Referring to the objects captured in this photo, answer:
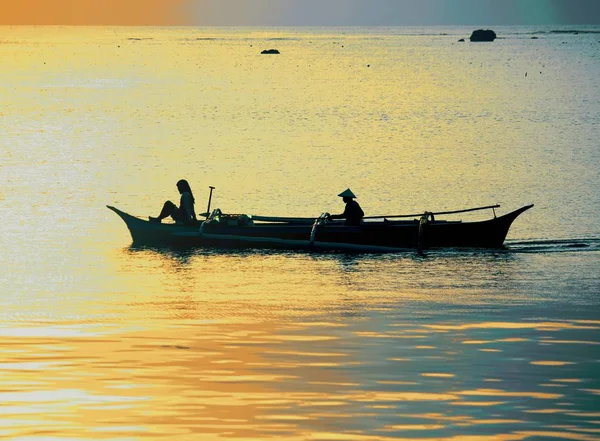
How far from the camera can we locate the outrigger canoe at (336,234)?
1123 inches

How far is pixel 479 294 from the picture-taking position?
24.0 m

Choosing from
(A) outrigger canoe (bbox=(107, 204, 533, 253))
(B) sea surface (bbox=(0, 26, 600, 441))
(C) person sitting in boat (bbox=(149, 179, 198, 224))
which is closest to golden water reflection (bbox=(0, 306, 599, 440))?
(B) sea surface (bbox=(0, 26, 600, 441))

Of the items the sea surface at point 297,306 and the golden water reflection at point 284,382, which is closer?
the golden water reflection at point 284,382

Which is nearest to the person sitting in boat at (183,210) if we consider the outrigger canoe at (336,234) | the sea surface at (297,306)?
the outrigger canoe at (336,234)

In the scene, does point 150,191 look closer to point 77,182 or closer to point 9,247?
point 77,182

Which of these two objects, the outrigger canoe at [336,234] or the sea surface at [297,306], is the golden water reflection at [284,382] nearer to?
the sea surface at [297,306]

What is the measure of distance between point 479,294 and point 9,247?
1199 centimetres

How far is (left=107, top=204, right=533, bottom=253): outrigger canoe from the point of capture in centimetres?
2853

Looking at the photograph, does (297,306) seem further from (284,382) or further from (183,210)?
(183,210)

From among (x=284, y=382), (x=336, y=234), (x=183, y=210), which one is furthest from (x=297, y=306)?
(x=183, y=210)

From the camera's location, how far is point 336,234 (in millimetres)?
28703

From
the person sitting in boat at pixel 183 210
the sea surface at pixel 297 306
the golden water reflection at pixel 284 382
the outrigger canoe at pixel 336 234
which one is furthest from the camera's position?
the person sitting in boat at pixel 183 210

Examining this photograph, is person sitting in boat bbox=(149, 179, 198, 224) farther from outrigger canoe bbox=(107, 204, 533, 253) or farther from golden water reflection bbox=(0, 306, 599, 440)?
golden water reflection bbox=(0, 306, 599, 440)

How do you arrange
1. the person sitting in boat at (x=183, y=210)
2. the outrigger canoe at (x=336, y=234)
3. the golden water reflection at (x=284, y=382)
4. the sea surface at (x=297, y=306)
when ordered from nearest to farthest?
the golden water reflection at (x=284, y=382) → the sea surface at (x=297, y=306) → the outrigger canoe at (x=336, y=234) → the person sitting in boat at (x=183, y=210)
